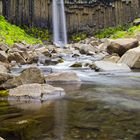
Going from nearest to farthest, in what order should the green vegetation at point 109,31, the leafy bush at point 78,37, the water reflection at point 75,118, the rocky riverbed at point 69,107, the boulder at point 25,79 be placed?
the water reflection at point 75,118 → the rocky riverbed at point 69,107 → the boulder at point 25,79 → the leafy bush at point 78,37 → the green vegetation at point 109,31

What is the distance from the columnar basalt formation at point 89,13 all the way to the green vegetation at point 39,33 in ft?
2.57

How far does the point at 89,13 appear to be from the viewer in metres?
60.4

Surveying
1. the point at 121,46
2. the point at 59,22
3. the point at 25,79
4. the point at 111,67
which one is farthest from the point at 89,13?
the point at 25,79

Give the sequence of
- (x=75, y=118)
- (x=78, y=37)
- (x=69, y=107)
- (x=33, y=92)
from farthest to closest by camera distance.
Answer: (x=78, y=37) < (x=33, y=92) < (x=69, y=107) < (x=75, y=118)

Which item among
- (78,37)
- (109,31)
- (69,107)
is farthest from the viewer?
(109,31)

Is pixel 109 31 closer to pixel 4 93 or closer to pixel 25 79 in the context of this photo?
pixel 25 79

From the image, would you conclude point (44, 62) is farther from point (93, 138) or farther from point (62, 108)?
point (93, 138)

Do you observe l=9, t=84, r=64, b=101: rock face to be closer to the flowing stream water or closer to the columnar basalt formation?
the flowing stream water

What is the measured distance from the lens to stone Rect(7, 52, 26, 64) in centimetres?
1933

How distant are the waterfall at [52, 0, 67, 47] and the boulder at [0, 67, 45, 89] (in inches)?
1776

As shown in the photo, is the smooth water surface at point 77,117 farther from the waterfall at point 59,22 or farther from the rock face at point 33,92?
the waterfall at point 59,22

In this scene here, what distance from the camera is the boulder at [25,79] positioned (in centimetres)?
988

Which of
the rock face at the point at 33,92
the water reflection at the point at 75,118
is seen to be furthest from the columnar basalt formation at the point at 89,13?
the water reflection at the point at 75,118

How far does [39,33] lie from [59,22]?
4772 mm
